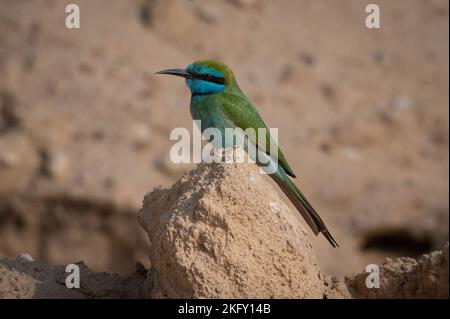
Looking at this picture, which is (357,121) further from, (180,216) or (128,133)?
(180,216)

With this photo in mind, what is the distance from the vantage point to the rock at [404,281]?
8.22 ft

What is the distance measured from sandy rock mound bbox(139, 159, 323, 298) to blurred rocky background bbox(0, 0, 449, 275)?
3.08 m

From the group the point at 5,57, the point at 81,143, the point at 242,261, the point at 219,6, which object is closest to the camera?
the point at 242,261

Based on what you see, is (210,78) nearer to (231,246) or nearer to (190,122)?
(231,246)

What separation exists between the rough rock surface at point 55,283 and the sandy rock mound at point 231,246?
339 mm

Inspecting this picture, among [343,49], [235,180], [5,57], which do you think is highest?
[343,49]

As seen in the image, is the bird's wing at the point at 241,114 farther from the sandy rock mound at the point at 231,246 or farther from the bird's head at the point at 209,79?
the sandy rock mound at the point at 231,246

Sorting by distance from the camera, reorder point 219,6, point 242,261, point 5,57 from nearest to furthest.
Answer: point 242,261, point 5,57, point 219,6

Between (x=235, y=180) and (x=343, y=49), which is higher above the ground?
(x=343, y=49)

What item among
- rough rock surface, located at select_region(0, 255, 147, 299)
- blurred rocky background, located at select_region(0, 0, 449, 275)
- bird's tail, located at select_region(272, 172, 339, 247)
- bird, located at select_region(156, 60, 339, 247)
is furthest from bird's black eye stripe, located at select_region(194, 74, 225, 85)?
blurred rocky background, located at select_region(0, 0, 449, 275)

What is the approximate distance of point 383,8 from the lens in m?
7.78

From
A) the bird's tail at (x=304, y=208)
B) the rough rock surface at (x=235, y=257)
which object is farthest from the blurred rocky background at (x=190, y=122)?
the rough rock surface at (x=235, y=257)

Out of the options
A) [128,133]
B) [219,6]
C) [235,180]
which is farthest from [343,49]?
[235,180]

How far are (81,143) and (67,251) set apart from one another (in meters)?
0.85
